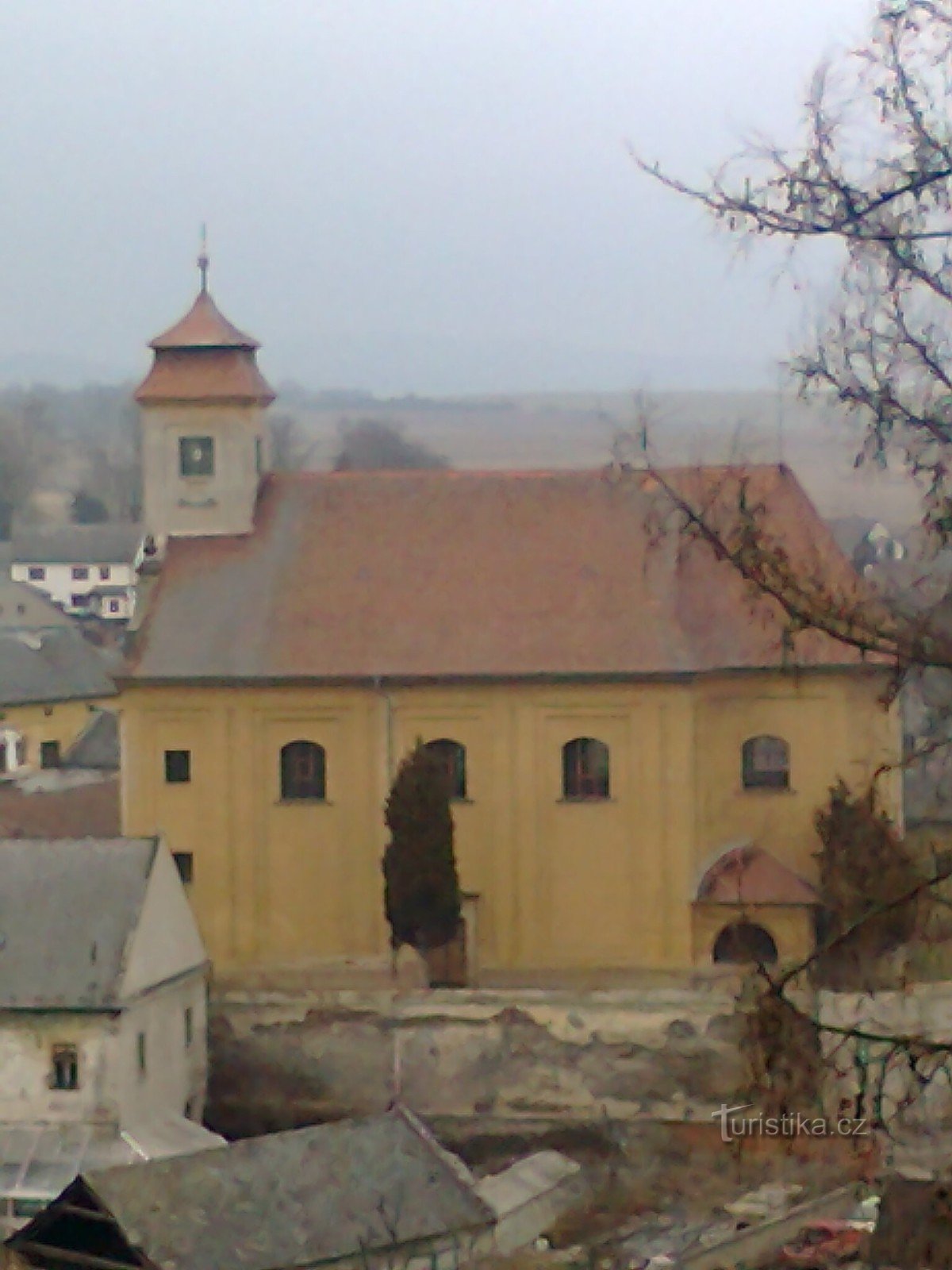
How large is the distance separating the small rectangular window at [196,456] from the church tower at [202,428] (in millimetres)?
11

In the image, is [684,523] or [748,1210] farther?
[748,1210]

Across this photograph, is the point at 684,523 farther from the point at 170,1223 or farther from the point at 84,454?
the point at 84,454

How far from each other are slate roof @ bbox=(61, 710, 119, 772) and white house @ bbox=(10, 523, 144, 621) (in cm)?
3670

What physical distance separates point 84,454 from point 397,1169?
278 feet

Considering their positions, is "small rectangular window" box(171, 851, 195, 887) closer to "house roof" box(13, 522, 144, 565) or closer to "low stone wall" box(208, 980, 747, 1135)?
"low stone wall" box(208, 980, 747, 1135)

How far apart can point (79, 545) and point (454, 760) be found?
5931 cm

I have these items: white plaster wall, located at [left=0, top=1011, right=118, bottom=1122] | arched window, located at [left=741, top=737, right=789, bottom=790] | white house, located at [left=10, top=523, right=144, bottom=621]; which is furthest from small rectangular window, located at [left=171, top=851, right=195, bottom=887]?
white house, located at [left=10, top=523, right=144, bottom=621]

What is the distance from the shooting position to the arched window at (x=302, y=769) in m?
28.7

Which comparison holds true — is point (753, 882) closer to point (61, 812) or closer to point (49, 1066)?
point (49, 1066)

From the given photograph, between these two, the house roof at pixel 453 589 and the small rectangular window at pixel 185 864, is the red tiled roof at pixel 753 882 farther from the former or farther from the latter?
the small rectangular window at pixel 185 864

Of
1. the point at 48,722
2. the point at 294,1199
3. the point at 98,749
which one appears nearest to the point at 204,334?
the point at 294,1199

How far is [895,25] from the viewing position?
890 centimetres

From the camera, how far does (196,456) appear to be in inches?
1202

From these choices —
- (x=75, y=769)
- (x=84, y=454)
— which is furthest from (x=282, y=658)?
(x=84, y=454)
